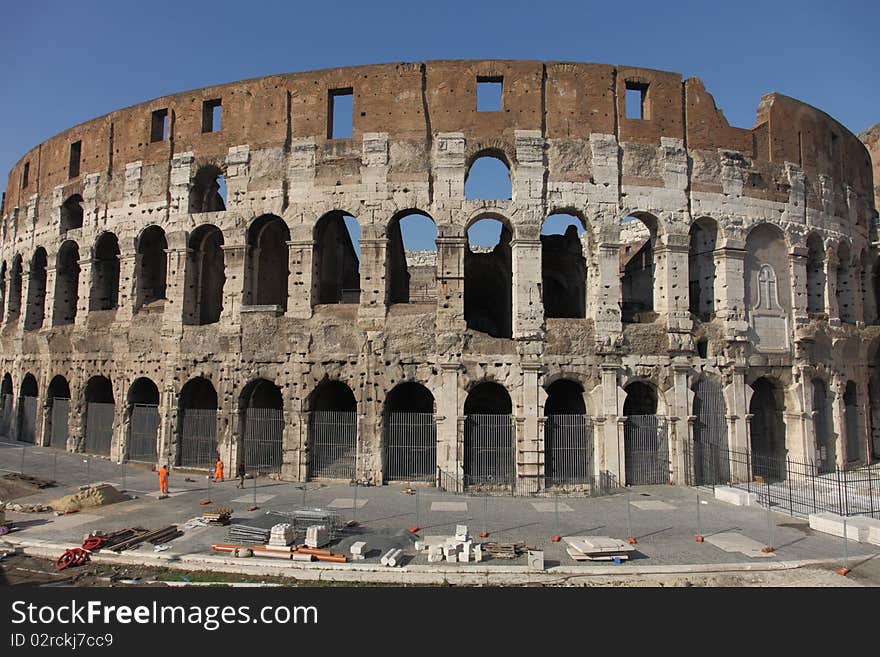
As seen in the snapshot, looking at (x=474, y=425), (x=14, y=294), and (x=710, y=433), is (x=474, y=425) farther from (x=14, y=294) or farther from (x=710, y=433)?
(x=14, y=294)

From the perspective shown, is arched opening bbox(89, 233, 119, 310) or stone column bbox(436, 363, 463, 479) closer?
stone column bbox(436, 363, 463, 479)

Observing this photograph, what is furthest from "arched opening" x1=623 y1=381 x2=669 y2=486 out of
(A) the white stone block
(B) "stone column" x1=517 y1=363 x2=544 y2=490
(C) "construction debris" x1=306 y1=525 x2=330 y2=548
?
(C) "construction debris" x1=306 y1=525 x2=330 y2=548

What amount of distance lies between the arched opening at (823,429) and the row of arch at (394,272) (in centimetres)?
292

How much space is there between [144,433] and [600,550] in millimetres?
16074

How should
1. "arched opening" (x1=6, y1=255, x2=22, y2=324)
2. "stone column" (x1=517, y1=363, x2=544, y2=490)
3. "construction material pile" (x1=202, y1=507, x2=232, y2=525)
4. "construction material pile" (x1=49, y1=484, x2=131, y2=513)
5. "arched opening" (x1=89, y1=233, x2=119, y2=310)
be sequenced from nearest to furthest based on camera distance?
1. "construction material pile" (x1=202, y1=507, x2=232, y2=525)
2. "construction material pile" (x1=49, y1=484, x2=131, y2=513)
3. "stone column" (x1=517, y1=363, x2=544, y2=490)
4. "arched opening" (x1=89, y1=233, x2=119, y2=310)
5. "arched opening" (x1=6, y1=255, x2=22, y2=324)

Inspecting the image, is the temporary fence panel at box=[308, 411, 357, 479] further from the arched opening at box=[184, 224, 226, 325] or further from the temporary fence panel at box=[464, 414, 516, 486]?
the arched opening at box=[184, 224, 226, 325]

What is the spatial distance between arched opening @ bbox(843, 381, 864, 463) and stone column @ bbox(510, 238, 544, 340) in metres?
12.6

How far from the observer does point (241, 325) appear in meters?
16.9

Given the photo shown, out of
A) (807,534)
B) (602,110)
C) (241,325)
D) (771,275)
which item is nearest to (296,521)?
(241,325)

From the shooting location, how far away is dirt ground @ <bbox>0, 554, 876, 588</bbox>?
842 cm

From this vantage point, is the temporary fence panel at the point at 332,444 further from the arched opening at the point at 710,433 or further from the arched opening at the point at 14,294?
the arched opening at the point at 14,294

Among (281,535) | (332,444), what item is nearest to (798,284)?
(332,444)

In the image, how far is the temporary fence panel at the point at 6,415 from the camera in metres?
23.7

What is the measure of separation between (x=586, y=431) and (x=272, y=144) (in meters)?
13.6
